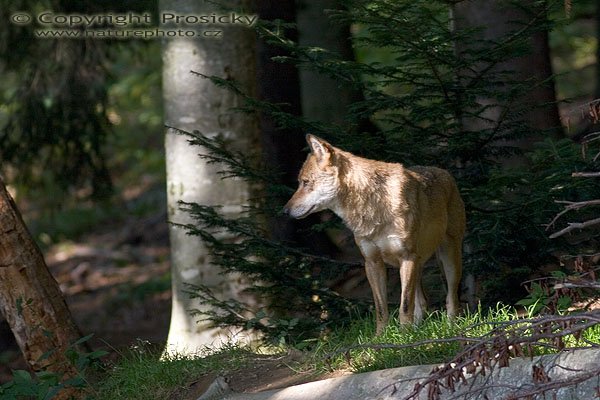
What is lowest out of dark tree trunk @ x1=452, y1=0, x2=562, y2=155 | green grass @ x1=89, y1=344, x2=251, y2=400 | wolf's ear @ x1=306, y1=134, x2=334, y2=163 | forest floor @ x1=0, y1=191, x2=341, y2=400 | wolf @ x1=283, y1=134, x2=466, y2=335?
forest floor @ x1=0, y1=191, x2=341, y2=400

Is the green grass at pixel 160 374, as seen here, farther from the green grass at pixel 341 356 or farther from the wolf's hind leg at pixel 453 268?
the wolf's hind leg at pixel 453 268

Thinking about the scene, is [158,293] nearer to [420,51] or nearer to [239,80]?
[239,80]

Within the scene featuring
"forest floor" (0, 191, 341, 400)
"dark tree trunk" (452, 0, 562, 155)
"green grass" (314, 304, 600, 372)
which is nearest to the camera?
"green grass" (314, 304, 600, 372)

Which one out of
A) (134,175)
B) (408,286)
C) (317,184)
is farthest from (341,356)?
(134,175)

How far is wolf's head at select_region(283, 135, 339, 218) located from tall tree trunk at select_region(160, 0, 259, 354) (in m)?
1.89

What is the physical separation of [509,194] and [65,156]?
7.65 metres

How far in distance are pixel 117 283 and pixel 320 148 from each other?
12.2 metres

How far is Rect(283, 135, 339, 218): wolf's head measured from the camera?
810 cm

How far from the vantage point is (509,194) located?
9078 mm

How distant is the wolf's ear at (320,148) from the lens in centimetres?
802

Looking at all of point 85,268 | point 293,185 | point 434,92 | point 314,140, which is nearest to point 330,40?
point 293,185

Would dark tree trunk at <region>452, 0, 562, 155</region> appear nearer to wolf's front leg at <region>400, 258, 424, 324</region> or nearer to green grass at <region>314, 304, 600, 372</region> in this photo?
wolf's front leg at <region>400, 258, 424, 324</region>

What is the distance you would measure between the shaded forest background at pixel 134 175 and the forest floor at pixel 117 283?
0.12 feet

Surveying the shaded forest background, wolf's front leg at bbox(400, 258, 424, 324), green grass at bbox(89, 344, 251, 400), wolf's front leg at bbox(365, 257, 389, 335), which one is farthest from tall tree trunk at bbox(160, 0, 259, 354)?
wolf's front leg at bbox(400, 258, 424, 324)
